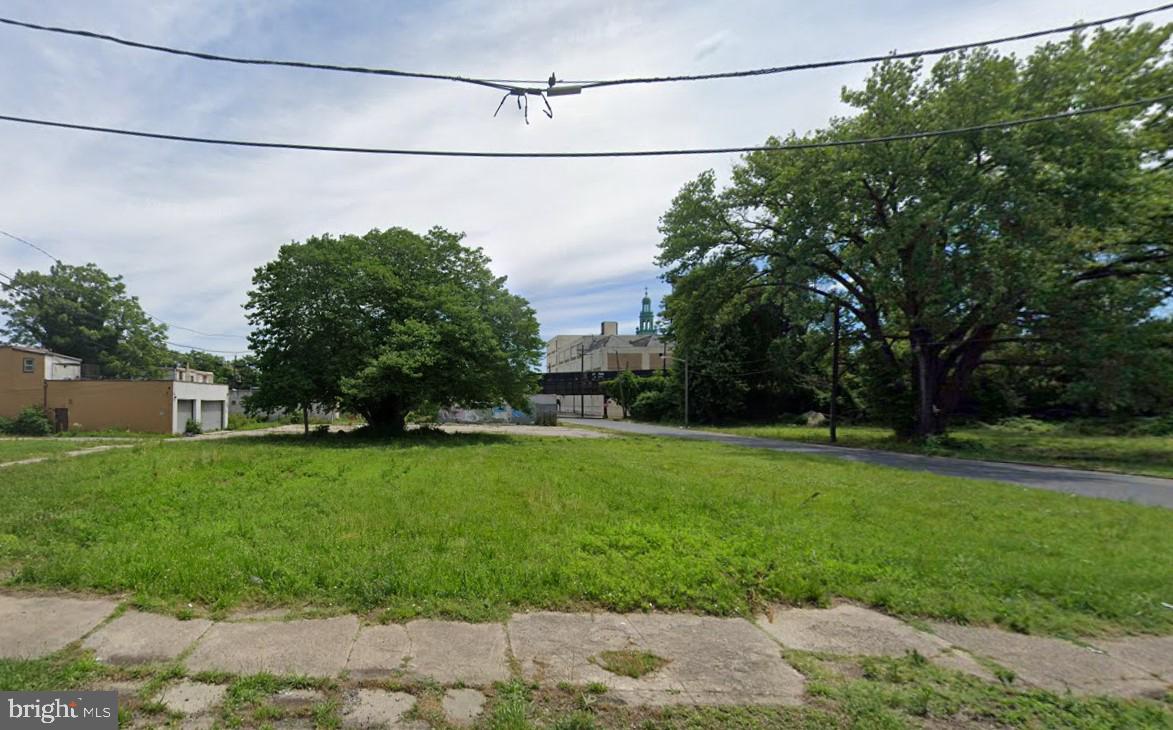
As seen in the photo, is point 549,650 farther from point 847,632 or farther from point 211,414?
point 211,414

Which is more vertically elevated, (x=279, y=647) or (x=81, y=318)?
(x=81, y=318)

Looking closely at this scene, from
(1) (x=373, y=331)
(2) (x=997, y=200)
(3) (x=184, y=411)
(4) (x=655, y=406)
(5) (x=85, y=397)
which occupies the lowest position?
(4) (x=655, y=406)

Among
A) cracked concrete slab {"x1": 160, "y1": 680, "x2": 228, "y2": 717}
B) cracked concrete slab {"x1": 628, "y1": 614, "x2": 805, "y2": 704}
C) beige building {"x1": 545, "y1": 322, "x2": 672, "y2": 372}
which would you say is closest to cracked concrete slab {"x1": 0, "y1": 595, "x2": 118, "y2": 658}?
cracked concrete slab {"x1": 160, "y1": 680, "x2": 228, "y2": 717}

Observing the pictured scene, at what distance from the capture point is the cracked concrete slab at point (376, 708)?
9.44 feet

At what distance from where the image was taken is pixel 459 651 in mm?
3639

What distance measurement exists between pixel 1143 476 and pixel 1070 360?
6.10m

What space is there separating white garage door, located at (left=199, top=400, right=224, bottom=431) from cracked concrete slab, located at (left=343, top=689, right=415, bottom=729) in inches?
1510

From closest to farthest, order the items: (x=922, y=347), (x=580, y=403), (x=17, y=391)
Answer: (x=922, y=347) → (x=17, y=391) → (x=580, y=403)

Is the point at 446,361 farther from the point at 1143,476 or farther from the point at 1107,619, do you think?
the point at 1143,476

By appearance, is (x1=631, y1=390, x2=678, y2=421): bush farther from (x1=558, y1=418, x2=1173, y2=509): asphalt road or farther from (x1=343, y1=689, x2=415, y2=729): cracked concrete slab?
(x1=343, y1=689, x2=415, y2=729): cracked concrete slab

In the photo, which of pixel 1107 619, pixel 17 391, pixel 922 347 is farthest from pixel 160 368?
pixel 1107 619

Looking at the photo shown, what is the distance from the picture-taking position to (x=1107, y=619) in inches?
174

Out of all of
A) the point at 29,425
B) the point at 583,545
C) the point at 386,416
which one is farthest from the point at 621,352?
the point at 583,545

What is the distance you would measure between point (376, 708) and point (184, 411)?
37197 mm
